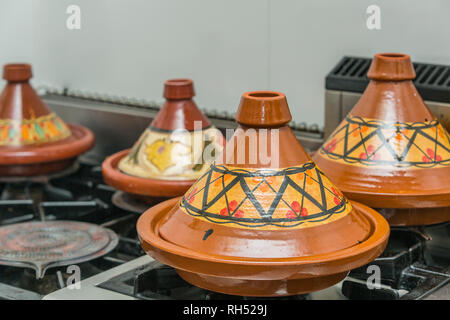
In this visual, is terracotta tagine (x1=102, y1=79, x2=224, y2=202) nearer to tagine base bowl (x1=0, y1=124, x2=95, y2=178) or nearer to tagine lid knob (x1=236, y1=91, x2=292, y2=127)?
tagine base bowl (x1=0, y1=124, x2=95, y2=178)

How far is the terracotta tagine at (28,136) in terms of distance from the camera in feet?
4.63

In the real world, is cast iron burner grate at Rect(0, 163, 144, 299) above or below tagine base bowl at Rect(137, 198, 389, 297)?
below

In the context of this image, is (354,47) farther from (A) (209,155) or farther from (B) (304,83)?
(A) (209,155)

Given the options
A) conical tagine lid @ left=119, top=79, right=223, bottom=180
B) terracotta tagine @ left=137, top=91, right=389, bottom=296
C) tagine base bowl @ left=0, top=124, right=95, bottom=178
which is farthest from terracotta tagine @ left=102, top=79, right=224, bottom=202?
terracotta tagine @ left=137, top=91, right=389, bottom=296

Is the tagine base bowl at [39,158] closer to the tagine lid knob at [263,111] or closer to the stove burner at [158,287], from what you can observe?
the stove burner at [158,287]

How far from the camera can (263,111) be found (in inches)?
33.7

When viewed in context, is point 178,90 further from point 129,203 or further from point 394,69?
point 394,69

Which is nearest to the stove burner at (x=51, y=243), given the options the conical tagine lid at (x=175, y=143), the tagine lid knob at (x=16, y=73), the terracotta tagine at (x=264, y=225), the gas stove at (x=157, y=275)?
the gas stove at (x=157, y=275)

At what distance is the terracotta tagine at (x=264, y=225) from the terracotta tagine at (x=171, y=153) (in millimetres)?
291

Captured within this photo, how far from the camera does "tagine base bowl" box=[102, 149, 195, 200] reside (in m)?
1.19

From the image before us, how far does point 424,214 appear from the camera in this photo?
99 centimetres

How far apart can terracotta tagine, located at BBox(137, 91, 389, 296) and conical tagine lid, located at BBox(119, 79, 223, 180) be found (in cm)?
31

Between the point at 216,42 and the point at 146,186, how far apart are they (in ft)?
1.43
